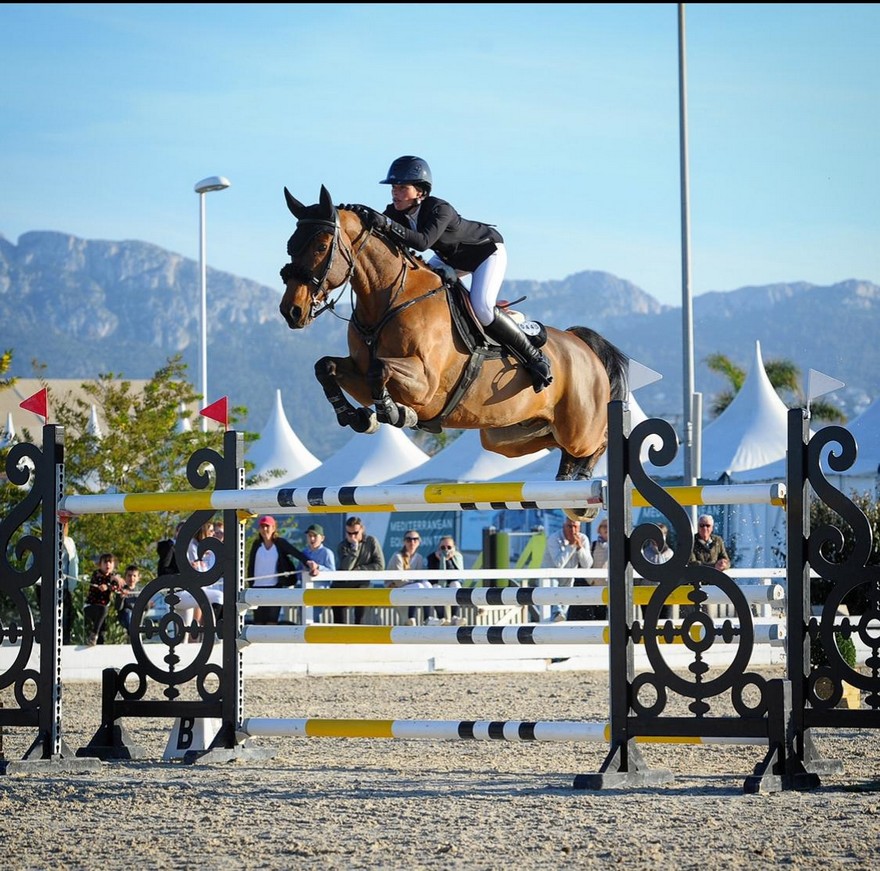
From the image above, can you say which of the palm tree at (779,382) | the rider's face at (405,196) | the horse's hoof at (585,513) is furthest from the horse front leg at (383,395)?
the palm tree at (779,382)

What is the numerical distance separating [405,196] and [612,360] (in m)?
1.69

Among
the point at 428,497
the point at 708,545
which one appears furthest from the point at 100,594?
the point at 428,497

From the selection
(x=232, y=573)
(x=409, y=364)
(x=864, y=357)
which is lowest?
(x=232, y=573)

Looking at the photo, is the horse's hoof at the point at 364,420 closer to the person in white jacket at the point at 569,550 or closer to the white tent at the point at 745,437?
the person in white jacket at the point at 569,550

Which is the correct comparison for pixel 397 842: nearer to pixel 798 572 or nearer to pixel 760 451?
pixel 798 572

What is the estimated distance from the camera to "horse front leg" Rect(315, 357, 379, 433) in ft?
20.0

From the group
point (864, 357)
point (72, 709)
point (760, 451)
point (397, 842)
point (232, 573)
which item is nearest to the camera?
point (397, 842)

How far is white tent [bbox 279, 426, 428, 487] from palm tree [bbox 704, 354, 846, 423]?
22999 millimetres

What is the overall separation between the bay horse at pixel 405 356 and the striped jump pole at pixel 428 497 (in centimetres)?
43

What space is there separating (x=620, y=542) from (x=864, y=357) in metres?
200

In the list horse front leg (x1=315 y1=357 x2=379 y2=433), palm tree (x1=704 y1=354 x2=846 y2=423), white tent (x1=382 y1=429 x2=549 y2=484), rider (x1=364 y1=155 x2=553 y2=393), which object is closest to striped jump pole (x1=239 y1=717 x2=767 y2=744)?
horse front leg (x1=315 y1=357 x2=379 y2=433)

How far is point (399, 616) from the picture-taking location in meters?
13.7

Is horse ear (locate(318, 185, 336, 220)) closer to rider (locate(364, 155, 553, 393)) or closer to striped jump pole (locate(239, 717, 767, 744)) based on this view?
rider (locate(364, 155, 553, 393))

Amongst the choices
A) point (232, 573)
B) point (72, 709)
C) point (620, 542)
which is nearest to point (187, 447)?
point (72, 709)
